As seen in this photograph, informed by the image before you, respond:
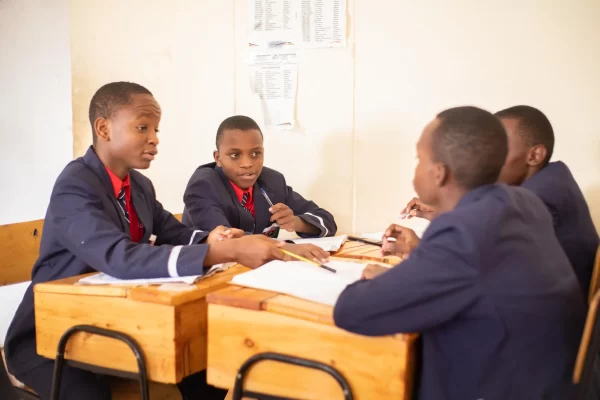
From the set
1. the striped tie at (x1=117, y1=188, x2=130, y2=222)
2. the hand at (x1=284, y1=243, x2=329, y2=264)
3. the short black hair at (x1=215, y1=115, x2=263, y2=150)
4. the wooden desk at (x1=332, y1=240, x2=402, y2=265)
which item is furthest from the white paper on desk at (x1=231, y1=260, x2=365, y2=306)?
the short black hair at (x1=215, y1=115, x2=263, y2=150)

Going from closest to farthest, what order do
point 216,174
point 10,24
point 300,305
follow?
point 300,305 → point 216,174 → point 10,24

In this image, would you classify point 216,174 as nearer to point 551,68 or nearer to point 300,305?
point 300,305

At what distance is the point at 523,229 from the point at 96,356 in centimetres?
99

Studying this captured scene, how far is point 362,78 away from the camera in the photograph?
2.60 m

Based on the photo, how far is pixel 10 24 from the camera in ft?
8.87

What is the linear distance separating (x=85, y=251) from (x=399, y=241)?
90 cm

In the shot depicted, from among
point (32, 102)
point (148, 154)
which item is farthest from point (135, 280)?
point (32, 102)

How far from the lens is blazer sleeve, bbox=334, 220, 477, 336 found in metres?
0.90

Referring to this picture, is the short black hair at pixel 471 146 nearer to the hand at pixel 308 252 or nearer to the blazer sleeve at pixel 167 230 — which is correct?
the hand at pixel 308 252

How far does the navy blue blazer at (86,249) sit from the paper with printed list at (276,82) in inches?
49.8

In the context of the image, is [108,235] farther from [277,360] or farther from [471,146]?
[471,146]

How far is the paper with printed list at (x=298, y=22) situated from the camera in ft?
8.52

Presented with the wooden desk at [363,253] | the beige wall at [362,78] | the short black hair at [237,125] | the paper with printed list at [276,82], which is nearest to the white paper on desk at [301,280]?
the wooden desk at [363,253]

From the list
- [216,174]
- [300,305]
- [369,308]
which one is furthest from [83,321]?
[216,174]
